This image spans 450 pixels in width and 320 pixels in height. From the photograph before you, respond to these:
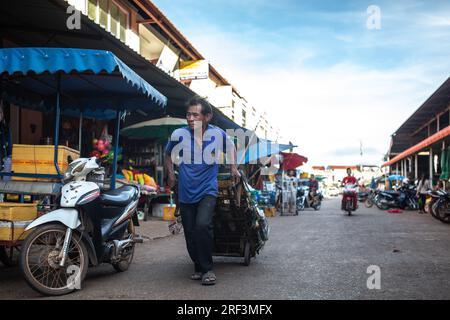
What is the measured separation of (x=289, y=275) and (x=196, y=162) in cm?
163

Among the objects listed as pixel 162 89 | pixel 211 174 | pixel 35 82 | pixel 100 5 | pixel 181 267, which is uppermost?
pixel 100 5

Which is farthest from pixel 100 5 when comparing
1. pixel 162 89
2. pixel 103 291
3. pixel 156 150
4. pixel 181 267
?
pixel 103 291

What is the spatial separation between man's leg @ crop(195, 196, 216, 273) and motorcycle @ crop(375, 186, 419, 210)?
19.4 meters

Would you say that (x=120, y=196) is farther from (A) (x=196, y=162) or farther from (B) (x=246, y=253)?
(B) (x=246, y=253)

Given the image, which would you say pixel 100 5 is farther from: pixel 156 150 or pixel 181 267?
pixel 181 267

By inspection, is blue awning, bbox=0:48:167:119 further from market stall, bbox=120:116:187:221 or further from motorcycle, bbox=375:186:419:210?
motorcycle, bbox=375:186:419:210

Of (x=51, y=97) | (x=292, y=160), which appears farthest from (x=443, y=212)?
(x=51, y=97)

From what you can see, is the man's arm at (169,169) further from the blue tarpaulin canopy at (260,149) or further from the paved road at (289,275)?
the blue tarpaulin canopy at (260,149)

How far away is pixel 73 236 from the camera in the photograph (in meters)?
4.48

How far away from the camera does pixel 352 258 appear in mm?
6570

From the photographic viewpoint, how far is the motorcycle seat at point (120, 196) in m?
5.08

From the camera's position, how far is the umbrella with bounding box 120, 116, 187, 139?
12.6m
